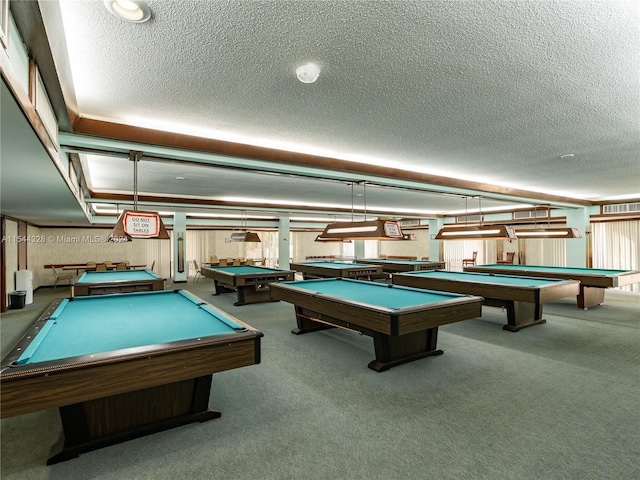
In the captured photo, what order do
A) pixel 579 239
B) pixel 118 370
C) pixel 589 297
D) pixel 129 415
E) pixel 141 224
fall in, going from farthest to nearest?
1. pixel 579 239
2. pixel 589 297
3. pixel 141 224
4. pixel 129 415
5. pixel 118 370

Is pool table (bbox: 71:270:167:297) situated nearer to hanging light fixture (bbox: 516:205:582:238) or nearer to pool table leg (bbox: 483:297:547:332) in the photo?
pool table leg (bbox: 483:297:547:332)

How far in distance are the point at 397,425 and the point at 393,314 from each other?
92 cm

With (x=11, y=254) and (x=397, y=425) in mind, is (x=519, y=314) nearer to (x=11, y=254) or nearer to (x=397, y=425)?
(x=397, y=425)

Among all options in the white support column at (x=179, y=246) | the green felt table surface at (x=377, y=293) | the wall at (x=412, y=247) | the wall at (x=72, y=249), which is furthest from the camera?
the wall at (x=412, y=247)

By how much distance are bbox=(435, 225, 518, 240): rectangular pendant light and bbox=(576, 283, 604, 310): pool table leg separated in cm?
163

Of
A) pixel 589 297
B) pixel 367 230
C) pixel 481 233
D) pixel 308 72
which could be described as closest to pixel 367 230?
pixel 367 230

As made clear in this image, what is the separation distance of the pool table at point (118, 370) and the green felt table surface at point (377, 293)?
175 cm

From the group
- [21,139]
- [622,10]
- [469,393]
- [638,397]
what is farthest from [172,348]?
[638,397]

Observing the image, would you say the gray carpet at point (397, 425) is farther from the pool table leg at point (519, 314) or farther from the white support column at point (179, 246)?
the white support column at point (179, 246)

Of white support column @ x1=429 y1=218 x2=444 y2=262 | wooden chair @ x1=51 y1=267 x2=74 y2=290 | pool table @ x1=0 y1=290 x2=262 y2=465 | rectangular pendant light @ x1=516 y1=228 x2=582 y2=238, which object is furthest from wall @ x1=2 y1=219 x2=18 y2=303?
white support column @ x1=429 y1=218 x2=444 y2=262

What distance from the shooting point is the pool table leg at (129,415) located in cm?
215

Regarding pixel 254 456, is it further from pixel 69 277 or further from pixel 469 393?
pixel 69 277

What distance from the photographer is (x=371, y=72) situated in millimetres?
2199

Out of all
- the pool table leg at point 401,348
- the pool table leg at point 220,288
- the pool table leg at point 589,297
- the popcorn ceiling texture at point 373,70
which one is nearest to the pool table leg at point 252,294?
the pool table leg at point 220,288
